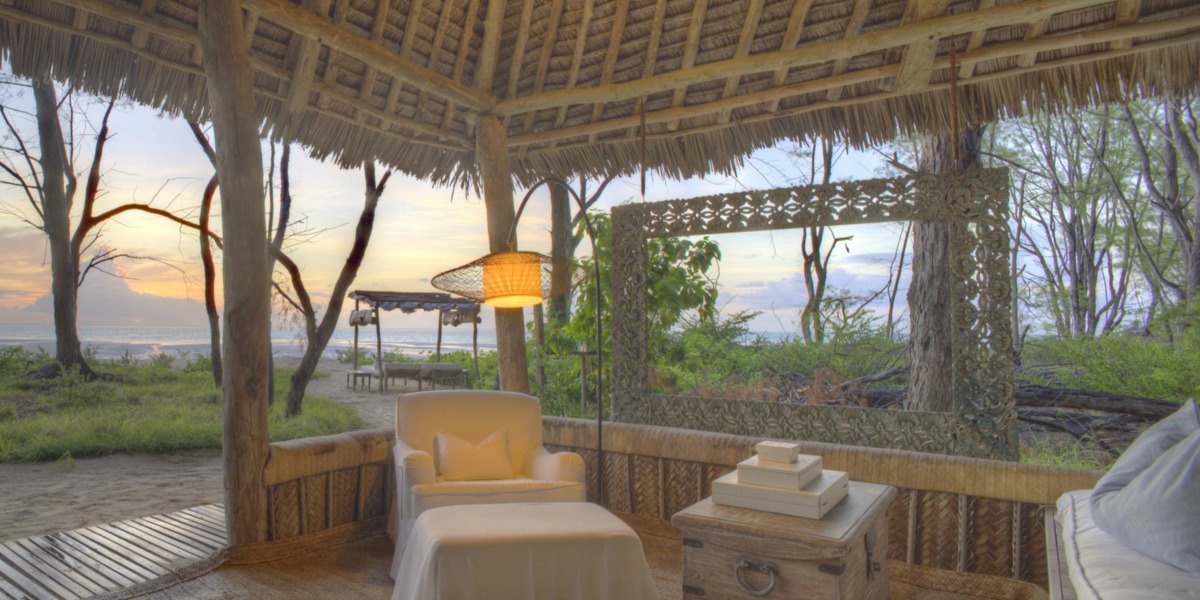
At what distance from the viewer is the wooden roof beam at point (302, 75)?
3.67 m

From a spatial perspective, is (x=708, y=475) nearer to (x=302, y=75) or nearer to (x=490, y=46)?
(x=490, y=46)

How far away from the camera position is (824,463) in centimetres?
297

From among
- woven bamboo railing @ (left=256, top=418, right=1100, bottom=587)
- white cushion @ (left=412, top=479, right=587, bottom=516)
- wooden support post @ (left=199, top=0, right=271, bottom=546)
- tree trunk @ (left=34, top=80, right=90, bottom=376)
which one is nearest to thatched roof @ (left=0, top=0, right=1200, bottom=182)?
wooden support post @ (left=199, top=0, right=271, bottom=546)

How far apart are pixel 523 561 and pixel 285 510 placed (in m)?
1.44

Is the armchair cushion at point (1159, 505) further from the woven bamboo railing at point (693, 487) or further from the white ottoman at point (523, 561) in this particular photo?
the white ottoman at point (523, 561)

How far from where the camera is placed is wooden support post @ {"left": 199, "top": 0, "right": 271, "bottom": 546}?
114 inches

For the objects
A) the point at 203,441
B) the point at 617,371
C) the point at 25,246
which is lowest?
the point at 203,441

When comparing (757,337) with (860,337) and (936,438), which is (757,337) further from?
(936,438)

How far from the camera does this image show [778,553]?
6.41 ft

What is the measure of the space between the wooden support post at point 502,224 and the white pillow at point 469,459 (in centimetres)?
97

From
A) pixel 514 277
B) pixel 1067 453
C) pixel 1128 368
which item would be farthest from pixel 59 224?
pixel 1128 368


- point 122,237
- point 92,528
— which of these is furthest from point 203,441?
point 92,528

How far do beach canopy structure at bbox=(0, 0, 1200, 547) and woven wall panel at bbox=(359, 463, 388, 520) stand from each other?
51 centimetres

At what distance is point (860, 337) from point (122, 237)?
6872mm
